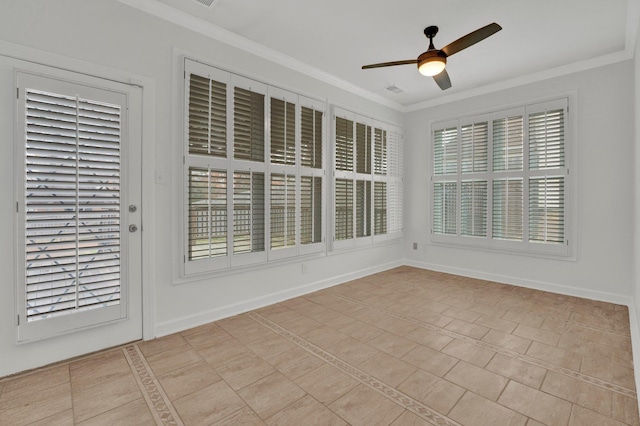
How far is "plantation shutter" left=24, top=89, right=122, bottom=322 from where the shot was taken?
6.92ft

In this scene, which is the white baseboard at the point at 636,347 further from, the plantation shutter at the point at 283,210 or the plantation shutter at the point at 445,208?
the plantation shutter at the point at 283,210

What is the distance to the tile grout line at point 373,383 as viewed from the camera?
1.69 meters

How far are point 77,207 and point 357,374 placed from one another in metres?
2.34

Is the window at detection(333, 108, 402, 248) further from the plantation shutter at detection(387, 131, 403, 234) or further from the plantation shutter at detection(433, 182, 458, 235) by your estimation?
the plantation shutter at detection(433, 182, 458, 235)

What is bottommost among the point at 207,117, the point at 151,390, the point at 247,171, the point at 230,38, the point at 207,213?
the point at 151,390

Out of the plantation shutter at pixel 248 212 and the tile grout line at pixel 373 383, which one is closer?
the tile grout line at pixel 373 383

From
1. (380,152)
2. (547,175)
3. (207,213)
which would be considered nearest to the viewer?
(207,213)

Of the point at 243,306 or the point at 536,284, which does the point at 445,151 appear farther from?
the point at 243,306

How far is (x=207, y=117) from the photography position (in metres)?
2.94

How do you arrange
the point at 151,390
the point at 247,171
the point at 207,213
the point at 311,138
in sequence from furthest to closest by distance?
1. the point at 311,138
2. the point at 247,171
3. the point at 207,213
4. the point at 151,390

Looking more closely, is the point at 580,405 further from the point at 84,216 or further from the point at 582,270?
the point at 84,216

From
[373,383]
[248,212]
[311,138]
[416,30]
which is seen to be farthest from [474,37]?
[373,383]

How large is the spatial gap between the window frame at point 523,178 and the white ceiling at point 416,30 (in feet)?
1.56

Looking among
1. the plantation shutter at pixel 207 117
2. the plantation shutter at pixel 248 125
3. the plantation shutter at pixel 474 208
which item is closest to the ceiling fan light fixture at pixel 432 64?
the plantation shutter at pixel 248 125
